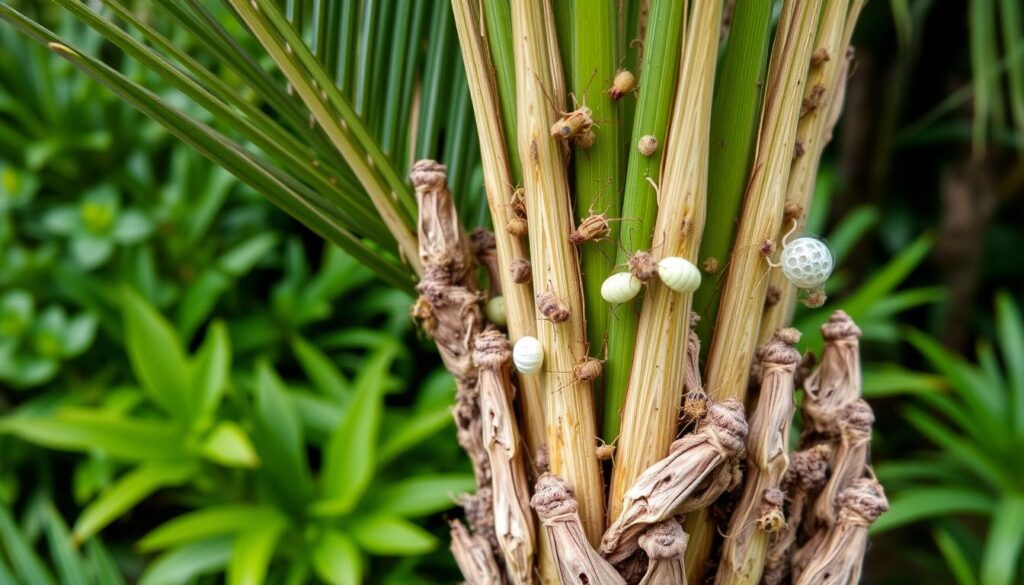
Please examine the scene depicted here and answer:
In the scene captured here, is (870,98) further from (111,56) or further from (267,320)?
(111,56)

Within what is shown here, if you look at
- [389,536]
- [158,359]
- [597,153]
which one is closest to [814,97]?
[597,153]

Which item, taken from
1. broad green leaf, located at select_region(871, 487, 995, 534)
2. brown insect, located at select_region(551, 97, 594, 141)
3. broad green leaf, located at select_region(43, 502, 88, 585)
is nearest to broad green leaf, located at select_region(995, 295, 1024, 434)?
broad green leaf, located at select_region(871, 487, 995, 534)

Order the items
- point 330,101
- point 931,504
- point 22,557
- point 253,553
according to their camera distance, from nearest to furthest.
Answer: point 330,101, point 22,557, point 253,553, point 931,504

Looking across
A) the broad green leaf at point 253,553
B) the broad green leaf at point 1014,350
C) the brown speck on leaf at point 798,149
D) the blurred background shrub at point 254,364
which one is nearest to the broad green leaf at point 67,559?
the blurred background shrub at point 254,364

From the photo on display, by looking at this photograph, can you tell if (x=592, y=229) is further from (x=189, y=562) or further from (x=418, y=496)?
(x=189, y=562)

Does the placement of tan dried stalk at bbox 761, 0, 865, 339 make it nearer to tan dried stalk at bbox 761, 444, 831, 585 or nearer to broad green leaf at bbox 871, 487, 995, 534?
tan dried stalk at bbox 761, 444, 831, 585

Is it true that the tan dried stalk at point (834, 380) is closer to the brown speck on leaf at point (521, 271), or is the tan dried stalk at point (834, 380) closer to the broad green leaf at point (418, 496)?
the brown speck on leaf at point (521, 271)

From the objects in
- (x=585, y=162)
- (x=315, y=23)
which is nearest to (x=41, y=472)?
(x=315, y=23)
